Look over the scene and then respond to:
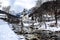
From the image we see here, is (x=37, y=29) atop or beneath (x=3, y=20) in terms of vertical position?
beneath

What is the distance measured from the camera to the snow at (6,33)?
164 inches

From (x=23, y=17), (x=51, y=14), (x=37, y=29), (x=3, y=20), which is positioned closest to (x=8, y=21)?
(x=3, y=20)

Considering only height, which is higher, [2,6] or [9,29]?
[2,6]

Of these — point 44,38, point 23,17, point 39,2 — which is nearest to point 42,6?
point 39,2

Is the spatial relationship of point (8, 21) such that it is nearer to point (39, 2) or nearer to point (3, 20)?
point (3, 20)

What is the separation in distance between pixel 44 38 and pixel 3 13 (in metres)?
1.46

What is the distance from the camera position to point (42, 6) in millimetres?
4734

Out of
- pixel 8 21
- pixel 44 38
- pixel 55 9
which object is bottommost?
pixel 44 38

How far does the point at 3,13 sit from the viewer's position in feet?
15.3

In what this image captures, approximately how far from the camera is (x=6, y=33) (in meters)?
4.49

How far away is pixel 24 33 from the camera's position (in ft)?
A: 15.4

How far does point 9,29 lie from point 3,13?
545 millimetres

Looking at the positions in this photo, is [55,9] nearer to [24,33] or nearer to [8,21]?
[24,33]

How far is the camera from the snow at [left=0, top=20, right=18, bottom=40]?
4.17 m
